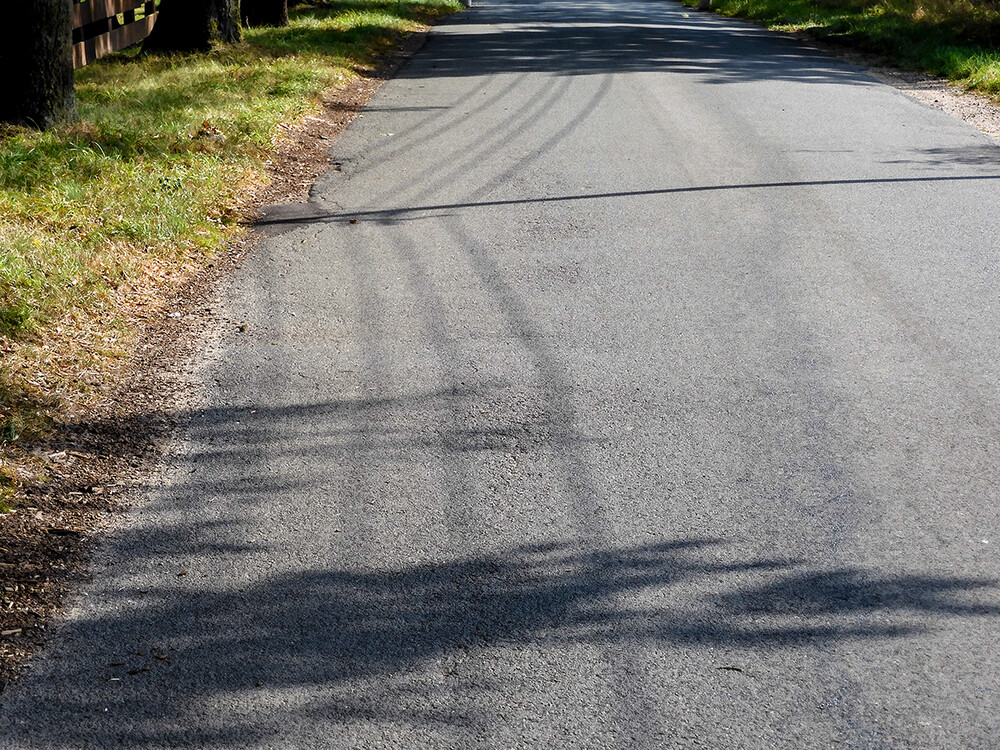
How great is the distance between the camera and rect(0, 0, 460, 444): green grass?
5.54 meters

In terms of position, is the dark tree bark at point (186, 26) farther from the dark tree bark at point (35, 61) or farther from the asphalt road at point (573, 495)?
the asphalt road at point (573, 495)

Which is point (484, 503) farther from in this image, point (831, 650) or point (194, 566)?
point (831, 650)

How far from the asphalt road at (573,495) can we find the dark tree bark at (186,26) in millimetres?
8251

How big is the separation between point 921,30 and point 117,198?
17381 millimetres

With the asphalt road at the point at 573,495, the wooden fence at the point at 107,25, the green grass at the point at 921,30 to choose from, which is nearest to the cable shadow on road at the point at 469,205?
the asphalt road at the point at 573,495

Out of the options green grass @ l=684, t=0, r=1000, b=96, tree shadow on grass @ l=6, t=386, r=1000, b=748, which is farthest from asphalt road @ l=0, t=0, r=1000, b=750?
green grass @ l=684, t=0, r=1000, b=96

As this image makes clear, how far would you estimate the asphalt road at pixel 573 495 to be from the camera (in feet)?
10.3

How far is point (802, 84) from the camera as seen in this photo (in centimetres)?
1574

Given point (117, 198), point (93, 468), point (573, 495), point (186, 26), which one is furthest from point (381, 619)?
point (186, 26)

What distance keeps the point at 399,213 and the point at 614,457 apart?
4.34m

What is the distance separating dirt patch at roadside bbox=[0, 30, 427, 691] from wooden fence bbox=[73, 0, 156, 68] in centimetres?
1072

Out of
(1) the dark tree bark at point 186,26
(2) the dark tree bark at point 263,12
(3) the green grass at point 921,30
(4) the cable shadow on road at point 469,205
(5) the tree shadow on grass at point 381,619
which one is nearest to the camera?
(5) the tree shadow on grass at point 381,619

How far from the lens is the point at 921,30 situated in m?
20.6

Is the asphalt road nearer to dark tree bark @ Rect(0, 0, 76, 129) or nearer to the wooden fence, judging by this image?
dark tree bark @ Rect(0, 0, 76, 129)
